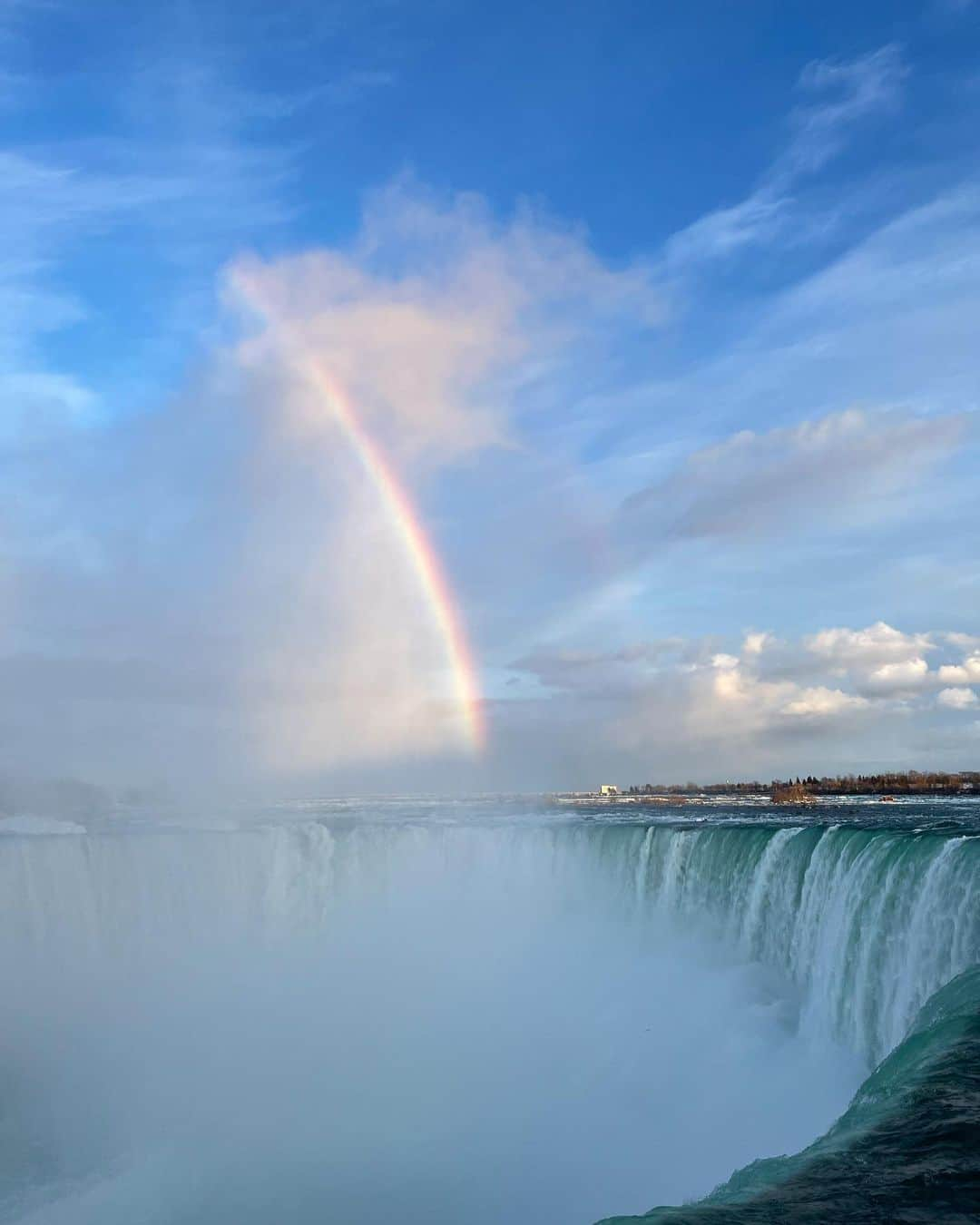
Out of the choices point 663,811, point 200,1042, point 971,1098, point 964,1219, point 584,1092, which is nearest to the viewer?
point 964,1219

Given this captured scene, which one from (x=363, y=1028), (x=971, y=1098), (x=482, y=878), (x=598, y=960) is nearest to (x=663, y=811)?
(x=482, y=878)

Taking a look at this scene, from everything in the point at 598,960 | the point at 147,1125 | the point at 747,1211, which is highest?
the point at 747,1211

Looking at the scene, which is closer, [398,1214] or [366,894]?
[398,1214]

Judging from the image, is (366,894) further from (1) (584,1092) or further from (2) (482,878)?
(1) (584,1092)

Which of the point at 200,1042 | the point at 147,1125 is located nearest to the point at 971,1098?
the point at 147,1125

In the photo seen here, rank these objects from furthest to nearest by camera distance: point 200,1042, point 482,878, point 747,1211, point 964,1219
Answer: point 482,878
point 200,1042
point 747,1211
point 964,1219

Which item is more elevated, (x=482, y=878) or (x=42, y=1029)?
(x=482, y=878)
